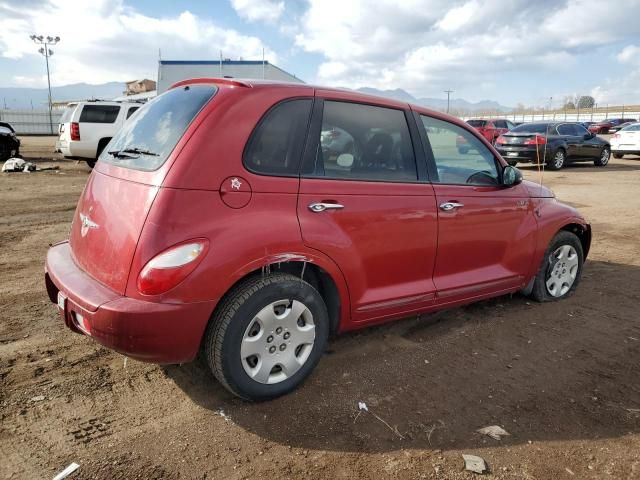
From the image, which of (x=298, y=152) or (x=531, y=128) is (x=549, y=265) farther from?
(x=531, y=128)

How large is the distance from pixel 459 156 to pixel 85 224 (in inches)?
106

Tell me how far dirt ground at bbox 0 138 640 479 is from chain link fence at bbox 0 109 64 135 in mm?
44134

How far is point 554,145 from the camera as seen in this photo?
53.8 ft

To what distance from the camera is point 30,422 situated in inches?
107

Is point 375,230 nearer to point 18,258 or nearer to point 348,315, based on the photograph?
point 348,315

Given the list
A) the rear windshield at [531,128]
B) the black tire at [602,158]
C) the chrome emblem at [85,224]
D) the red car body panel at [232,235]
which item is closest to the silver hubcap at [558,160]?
the rear windshield at [531,128]

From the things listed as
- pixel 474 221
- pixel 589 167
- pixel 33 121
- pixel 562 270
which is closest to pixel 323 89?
pixel 474 221

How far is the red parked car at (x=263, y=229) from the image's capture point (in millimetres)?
2574

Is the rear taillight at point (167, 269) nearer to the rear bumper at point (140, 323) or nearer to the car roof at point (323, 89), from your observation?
the rear bumper at point (140, 323)

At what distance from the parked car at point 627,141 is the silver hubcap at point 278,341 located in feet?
69.1

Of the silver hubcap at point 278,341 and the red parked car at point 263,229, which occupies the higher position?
the red parked car at point 263,229

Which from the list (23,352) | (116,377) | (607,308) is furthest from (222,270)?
(607,308)

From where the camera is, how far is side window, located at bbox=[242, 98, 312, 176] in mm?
2822

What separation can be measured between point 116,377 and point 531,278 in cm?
344
